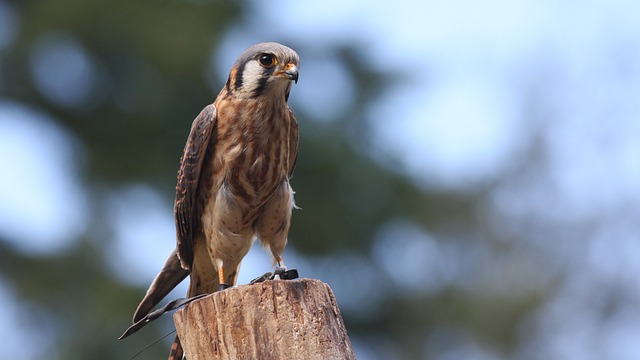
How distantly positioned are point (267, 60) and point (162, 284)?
996mm

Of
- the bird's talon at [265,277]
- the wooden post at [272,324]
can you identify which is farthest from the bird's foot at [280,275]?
the wooden post at [272,324]

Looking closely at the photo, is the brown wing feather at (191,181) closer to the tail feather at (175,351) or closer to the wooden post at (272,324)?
the tail feather at (175,351)

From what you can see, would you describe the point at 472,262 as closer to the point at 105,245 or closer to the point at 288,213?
the point at 105,245

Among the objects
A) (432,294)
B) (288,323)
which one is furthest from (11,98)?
(288,323)

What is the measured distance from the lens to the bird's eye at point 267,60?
444 cm

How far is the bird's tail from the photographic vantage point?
406cm

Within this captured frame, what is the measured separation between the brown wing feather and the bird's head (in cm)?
18

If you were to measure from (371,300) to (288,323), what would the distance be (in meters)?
10.7

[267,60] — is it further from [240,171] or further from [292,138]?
[240,171]

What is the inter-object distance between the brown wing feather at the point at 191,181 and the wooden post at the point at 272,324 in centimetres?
120

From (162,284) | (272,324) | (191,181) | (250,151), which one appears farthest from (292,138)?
(272,324)

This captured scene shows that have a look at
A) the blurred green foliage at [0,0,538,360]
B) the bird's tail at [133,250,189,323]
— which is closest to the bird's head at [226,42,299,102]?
the bird's tail at [133,250,189,323]

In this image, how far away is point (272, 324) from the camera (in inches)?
125

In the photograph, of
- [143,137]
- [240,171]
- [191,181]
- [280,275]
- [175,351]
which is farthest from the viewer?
[143,137]
